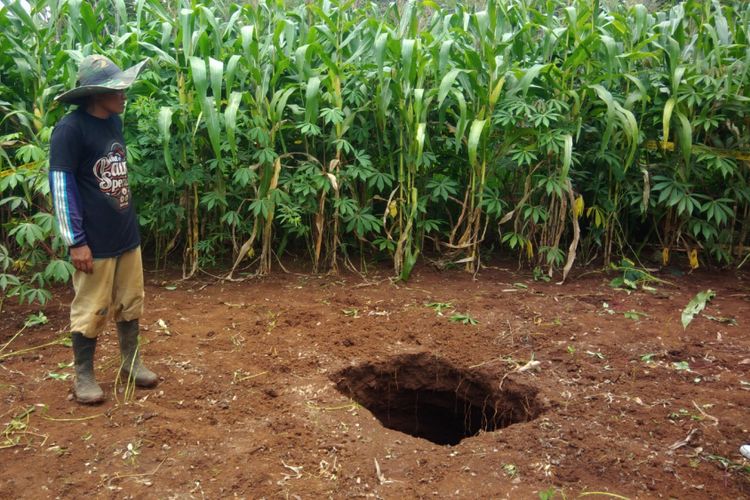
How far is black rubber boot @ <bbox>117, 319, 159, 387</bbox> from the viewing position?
3.09m

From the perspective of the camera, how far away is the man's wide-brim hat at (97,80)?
2701 mm

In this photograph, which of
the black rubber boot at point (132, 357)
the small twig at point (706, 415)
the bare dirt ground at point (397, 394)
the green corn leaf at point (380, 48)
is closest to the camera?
the bare dirt ground at point (397, 394)

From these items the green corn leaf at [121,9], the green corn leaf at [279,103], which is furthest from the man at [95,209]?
the green corn leaf at [121,9]

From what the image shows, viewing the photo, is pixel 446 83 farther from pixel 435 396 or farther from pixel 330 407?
pixel 330 407

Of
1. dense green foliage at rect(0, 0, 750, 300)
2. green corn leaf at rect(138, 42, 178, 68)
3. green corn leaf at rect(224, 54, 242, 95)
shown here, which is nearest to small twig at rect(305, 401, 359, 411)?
dense green foliage at rect(0, 0, 750, 300)

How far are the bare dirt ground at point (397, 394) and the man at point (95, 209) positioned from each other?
1.10ft

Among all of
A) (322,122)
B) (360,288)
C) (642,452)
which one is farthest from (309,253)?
(642,452)

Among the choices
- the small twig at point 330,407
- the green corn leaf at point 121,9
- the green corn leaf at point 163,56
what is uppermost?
the green corn leaf at point 121,9

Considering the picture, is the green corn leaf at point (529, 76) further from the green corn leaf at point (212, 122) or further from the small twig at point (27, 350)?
the small twig at point (27, 350)

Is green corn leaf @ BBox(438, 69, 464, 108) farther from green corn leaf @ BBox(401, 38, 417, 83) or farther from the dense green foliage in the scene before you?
green corn leaf @ BBox(401, 38, 417, 83)

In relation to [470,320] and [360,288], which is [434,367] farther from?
[360,288]

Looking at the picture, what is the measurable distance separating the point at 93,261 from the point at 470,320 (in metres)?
2.01

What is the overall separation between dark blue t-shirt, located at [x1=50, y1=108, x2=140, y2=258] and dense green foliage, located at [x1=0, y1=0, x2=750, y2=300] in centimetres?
90

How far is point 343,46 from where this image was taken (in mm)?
4352
